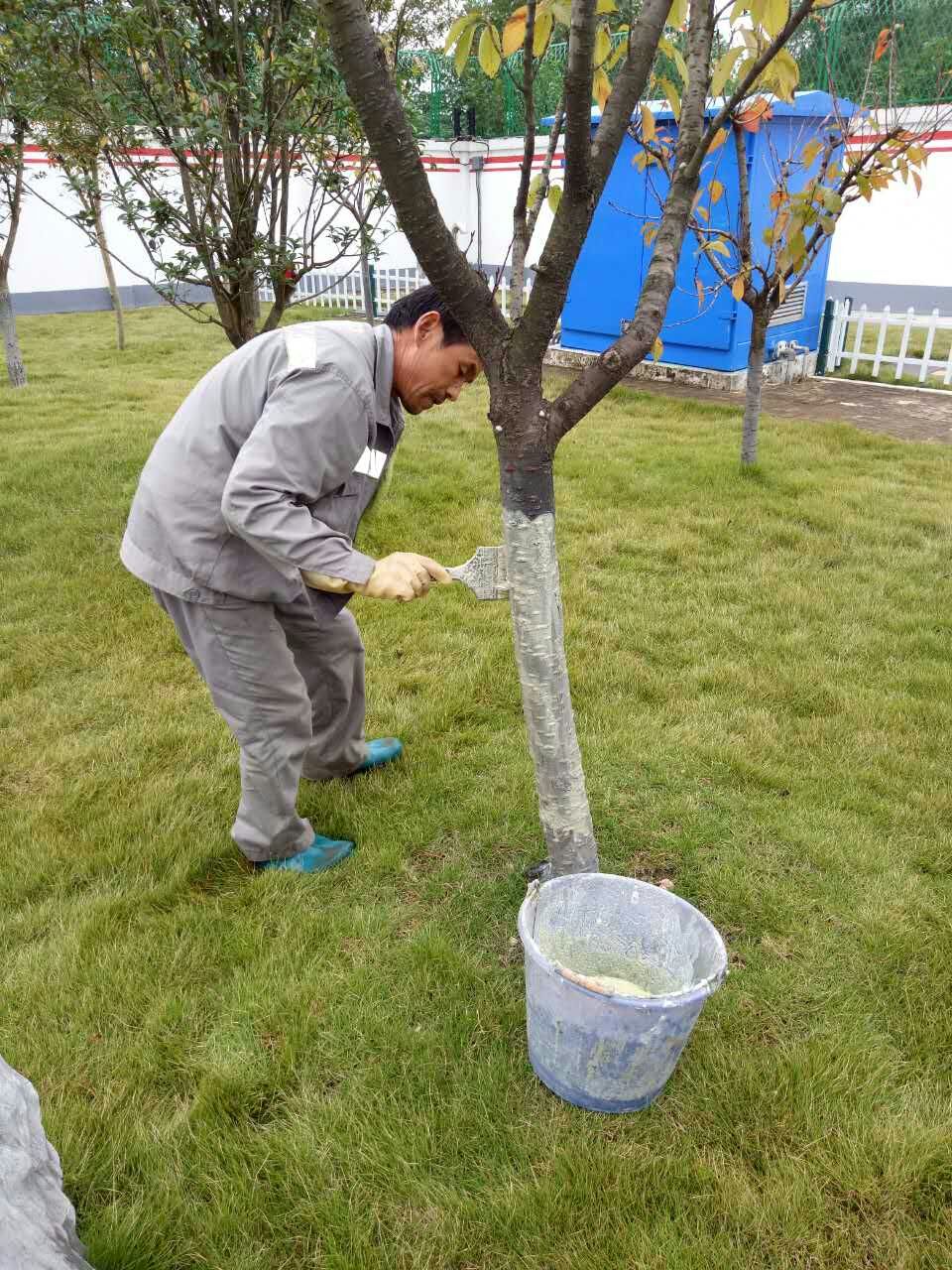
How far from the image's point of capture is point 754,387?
5.89m

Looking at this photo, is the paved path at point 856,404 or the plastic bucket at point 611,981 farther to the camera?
the paved path at point 856,404

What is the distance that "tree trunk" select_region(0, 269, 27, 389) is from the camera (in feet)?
27.1

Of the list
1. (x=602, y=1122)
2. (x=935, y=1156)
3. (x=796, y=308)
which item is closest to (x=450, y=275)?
(x=602, y=1122)

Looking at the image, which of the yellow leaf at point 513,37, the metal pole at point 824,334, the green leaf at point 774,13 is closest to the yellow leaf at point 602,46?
the yellow leaf at point 513,37

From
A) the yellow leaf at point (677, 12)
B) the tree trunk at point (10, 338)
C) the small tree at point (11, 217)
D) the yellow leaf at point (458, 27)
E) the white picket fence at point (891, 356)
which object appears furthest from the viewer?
the white picket fence at point (891, 356)

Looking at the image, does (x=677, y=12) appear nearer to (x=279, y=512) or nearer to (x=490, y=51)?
A: (x=490, y=51)

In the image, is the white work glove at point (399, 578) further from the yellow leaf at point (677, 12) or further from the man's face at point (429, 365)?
the yellow leaf at point (677, 12)

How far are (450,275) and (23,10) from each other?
3.61 metres

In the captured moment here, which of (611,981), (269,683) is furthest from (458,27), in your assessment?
(611,981)

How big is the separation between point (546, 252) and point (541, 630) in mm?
784

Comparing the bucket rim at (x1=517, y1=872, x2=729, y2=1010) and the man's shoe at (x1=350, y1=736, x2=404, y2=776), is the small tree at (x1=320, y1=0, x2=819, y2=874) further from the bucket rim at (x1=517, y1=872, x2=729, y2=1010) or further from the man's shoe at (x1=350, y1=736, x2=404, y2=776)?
the man's shoe at (x1=350, y1=736, x2=404, y2=776)

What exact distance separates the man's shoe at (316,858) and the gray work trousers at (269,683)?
3 cm

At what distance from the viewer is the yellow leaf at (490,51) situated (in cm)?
185

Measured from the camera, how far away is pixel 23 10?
3912 mm
